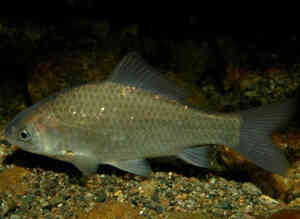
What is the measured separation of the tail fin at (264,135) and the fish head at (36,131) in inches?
79.8

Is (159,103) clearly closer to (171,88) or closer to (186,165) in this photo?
(171,88)

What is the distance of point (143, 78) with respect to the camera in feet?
9.58

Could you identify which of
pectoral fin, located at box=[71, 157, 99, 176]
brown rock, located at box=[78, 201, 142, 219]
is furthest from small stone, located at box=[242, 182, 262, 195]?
pectoral fin, located at box=[71, 157, 99, 176]

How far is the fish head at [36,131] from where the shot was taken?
9.53ft

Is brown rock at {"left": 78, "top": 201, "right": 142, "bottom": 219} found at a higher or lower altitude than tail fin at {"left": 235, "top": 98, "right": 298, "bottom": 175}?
lower

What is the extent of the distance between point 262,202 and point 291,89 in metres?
2.06

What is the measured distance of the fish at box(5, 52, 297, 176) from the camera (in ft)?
9.32

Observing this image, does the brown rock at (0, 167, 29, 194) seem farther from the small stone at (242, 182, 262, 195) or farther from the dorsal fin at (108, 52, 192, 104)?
the small stone at (242, 182, 262, 195)

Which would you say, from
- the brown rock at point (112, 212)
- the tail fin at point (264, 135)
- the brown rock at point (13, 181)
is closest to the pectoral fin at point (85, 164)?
the brown rock at point (112, 212)

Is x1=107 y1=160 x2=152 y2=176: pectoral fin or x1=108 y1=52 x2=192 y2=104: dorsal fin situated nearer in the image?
x1=108 y1=52 x2=192 y2=104: dorsal fin

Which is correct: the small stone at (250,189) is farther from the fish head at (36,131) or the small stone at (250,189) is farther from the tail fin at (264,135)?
the fish head at (36,131)

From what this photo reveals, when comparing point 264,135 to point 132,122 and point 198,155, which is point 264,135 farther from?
point 132,122

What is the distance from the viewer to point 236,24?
7773 millimetres

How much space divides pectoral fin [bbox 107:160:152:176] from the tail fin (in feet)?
3.45
